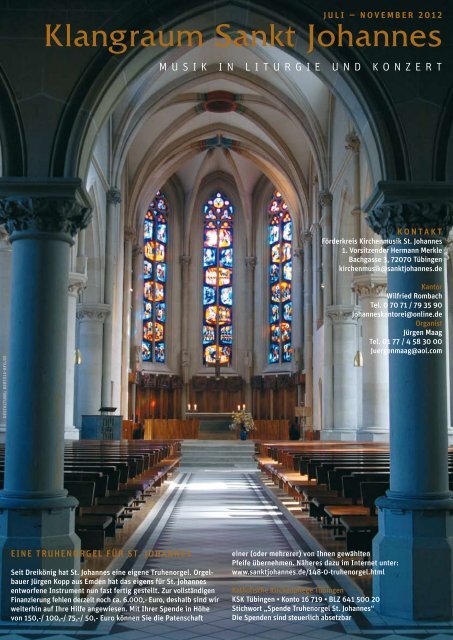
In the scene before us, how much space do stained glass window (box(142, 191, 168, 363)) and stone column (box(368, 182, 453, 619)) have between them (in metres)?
32.2

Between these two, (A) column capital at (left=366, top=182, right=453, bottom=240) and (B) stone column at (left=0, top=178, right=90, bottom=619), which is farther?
(A) column capital at (left=366, top=182, right=453, bottom=240)

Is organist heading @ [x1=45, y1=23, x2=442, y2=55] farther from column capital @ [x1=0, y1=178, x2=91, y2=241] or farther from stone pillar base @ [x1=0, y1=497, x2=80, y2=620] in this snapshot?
stone pillar base @ [x1=0, y1=497, x2=80, y2=620]

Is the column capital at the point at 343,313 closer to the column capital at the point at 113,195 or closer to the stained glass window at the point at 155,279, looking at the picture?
the column capital at the point at 113,195

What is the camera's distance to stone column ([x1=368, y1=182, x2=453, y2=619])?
612 cm

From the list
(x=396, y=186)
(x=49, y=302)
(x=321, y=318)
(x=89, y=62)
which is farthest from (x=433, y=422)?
(x=321, y=318)

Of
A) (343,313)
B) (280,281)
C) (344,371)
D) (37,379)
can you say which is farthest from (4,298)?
(280,281)

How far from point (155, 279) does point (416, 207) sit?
1312 inches

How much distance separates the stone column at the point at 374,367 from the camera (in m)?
20.0

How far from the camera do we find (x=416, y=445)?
6.34m

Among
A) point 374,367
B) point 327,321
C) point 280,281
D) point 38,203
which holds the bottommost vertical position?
point 374,367

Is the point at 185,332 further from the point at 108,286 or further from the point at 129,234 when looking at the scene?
the point at 108,286

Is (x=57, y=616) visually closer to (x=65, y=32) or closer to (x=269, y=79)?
(x=65, y=32)

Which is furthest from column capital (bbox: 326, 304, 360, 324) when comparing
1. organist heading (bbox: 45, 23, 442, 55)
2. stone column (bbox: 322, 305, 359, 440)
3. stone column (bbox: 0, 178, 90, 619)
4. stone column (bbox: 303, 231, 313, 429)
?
stone column (bbox: 0, 178, 90, 619)

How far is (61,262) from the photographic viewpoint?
6617mm
